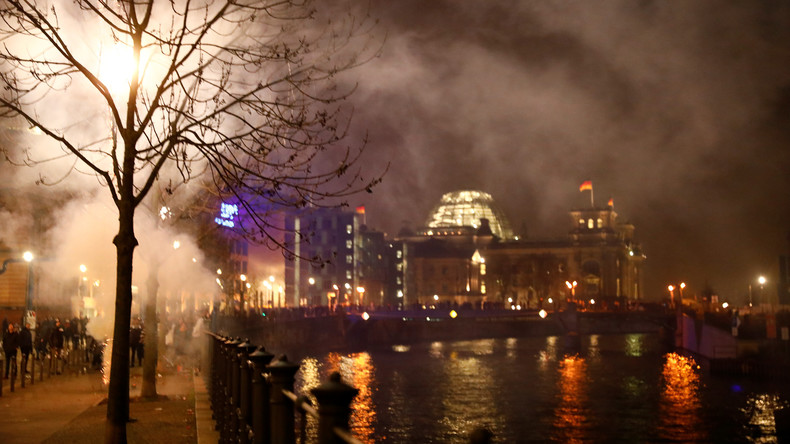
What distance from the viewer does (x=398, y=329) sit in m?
104

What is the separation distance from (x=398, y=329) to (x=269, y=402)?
9624 centimetres

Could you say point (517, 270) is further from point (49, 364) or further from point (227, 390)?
point (227, 390)

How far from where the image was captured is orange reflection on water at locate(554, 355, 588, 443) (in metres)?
34.7

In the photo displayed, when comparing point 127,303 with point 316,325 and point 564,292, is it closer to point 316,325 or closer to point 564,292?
point 316,325

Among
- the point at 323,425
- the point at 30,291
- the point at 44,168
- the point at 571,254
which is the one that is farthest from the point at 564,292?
the point at 323,425

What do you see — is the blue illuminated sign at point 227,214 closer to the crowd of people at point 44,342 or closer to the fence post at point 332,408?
the fence post at point 332,408

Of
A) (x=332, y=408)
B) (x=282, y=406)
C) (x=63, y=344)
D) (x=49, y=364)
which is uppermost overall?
(x=332, y=408)

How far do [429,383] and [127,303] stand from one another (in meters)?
41.7

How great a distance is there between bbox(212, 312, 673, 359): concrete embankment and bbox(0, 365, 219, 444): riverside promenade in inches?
1175

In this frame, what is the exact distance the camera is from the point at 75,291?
4875cm

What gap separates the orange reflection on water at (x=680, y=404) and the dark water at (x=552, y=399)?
5 centimetres

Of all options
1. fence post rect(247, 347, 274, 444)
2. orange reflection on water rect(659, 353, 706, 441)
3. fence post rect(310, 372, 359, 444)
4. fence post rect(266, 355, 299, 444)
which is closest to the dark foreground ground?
fence post rect(247, 347, 274, 444)

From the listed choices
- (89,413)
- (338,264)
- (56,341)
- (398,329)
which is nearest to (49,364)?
(56,341)

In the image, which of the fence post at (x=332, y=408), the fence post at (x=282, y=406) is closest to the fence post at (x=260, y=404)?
the fence post at (x=282, y=406)
